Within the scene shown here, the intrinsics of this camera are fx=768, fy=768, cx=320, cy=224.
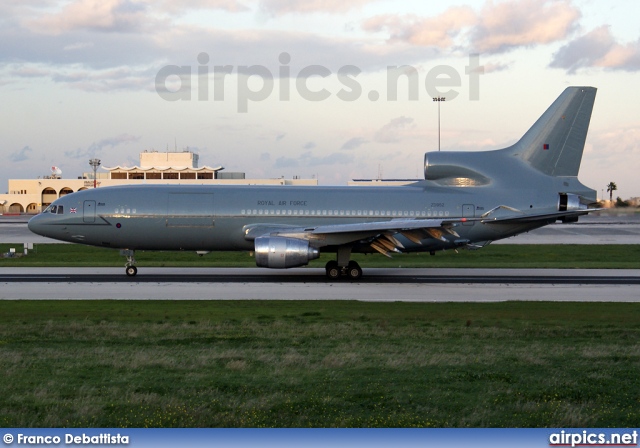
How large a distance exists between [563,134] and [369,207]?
397 inches

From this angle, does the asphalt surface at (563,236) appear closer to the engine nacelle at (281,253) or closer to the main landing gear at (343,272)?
the main landing gear at (343,272)

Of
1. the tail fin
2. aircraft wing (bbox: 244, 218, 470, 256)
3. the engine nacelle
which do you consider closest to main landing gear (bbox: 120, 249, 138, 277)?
aircraft wing (bbox: 244, 218, 470, 256)

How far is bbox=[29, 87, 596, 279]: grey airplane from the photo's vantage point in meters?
35.9

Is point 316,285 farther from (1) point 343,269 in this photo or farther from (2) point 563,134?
(2) point 563,134

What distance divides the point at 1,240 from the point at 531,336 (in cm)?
5760

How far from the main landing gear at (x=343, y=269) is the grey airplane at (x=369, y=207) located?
0.05 metres

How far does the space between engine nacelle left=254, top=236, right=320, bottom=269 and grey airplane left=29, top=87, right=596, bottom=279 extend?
5.36ft

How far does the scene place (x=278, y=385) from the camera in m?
13.1

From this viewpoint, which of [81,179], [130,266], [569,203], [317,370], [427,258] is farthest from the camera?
[81,179]

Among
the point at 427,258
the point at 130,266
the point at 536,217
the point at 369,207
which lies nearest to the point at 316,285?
the point at 369,207

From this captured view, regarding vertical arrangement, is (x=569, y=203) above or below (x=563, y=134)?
below

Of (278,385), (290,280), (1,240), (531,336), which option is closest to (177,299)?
(290,280)

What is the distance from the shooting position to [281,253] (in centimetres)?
3294

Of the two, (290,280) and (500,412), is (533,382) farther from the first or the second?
(290,280)
